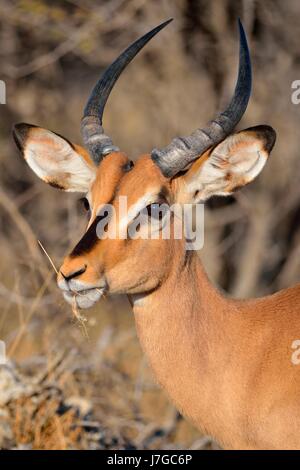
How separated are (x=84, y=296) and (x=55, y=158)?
55.4 inches

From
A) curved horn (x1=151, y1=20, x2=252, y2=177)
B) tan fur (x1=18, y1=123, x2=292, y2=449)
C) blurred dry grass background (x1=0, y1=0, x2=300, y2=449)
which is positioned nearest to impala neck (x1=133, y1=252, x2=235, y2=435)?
tan fur (x1=18, y1=123, x2=292, y2=449)

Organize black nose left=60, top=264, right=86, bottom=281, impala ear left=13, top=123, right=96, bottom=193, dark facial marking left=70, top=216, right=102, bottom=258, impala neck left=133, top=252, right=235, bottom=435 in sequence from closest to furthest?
1. black nose left=60, top=264, right=86, bottom=281
2. dark facial marking left=70, top=216, right=102, bottom=258
3. impala neck left=133, top=252, right=235, bottom=435
4. impala ear left=13, top=123, right=96, bottom=193

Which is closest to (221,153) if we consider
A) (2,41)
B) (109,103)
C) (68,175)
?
(68,175)

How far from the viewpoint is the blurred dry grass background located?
7.29m

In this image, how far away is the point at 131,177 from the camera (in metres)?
5.28

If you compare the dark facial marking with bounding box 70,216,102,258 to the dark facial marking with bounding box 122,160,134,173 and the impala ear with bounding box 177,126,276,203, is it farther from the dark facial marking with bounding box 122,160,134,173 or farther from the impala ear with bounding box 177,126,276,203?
the impala ear with bounding box 177,126,276,203

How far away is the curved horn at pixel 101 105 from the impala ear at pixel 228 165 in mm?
526

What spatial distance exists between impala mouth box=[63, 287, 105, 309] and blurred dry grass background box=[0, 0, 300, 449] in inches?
77.1

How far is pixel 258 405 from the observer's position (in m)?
5.15

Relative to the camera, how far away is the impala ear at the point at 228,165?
17.7 feet

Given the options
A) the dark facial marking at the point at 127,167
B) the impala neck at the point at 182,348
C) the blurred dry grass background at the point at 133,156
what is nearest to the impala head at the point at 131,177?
the dark facial marking at the point at 127,167

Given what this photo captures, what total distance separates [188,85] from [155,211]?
5644 mm

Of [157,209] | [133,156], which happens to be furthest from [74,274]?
[133,156]

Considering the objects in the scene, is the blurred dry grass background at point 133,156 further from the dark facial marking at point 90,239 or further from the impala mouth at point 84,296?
the dark facial marking at point 90,239
